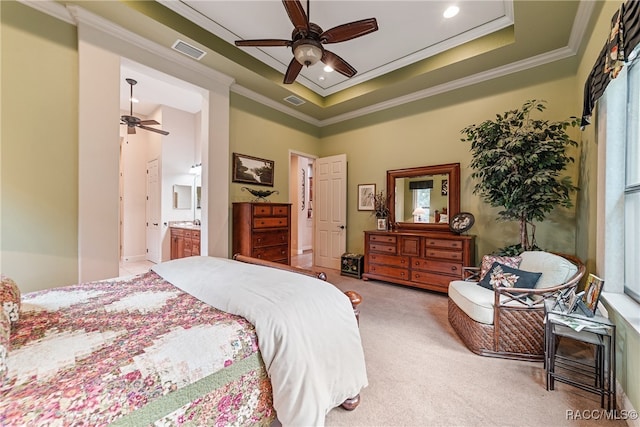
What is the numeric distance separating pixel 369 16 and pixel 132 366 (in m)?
3.76

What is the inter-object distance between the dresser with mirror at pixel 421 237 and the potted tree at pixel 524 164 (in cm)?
78

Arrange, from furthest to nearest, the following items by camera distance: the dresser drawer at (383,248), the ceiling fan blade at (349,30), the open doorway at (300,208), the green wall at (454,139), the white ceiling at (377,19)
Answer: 1. the open doorway at (300,208)
2. the dresser drawer at (383,248)
3. the green wall at (454,139)
4. the white ceiling at (377,19)
5. the ceiling fan blade at (349,30)

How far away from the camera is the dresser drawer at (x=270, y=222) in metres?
3.82

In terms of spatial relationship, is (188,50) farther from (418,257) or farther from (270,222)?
(418,257)

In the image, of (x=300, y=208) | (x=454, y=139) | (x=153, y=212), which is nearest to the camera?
(x=454, y=139)

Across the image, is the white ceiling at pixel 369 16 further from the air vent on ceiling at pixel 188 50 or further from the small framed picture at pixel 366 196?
the small framed picture at pixel 366 196

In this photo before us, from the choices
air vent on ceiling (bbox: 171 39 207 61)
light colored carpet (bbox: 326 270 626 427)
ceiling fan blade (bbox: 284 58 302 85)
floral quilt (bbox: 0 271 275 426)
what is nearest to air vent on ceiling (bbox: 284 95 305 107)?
ceiling fan blade (bbox: 284 58 302 85)

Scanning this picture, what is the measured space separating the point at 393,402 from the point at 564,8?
150 inches

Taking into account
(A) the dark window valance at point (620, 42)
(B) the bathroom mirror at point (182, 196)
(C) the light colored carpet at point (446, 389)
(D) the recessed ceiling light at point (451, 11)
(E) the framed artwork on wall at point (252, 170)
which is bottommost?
(C) the light colored carpet at point (446, 389)

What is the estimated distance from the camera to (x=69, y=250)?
2582 mm

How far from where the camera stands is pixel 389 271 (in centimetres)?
413

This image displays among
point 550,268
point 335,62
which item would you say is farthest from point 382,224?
point 335,62

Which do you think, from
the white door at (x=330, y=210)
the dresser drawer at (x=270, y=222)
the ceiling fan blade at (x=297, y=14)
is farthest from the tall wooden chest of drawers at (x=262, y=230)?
the ceiling fan blade at (x=297, y=14)

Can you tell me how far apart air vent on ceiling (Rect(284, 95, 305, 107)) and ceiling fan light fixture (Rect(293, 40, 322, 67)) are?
1.96 metres
